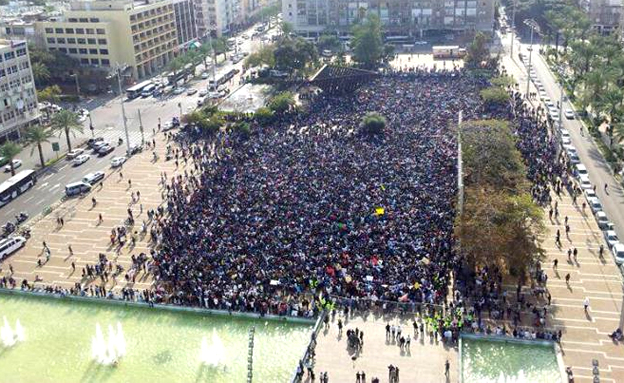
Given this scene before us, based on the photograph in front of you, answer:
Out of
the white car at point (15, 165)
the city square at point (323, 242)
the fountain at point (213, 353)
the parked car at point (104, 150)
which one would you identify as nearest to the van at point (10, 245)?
the city square at point (323, 242)

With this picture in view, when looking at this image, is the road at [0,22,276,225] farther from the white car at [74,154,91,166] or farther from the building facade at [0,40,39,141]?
the building facade at [0,40,39,141]

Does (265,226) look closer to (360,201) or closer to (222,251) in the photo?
(222,251)

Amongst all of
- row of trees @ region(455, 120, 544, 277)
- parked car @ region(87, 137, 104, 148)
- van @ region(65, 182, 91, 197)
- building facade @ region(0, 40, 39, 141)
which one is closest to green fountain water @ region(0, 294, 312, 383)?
row of trees @ region(455, 120, 544, 277)

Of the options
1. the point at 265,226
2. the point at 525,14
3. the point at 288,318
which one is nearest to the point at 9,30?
the point at 265,226

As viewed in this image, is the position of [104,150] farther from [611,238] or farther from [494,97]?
[611,238]

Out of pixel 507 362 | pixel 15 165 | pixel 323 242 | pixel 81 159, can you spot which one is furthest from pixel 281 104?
pixel 507 362
